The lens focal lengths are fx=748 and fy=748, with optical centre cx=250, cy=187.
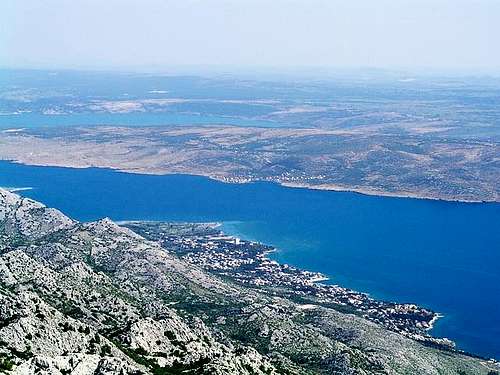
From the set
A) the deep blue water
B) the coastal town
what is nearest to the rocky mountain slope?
the coastal town

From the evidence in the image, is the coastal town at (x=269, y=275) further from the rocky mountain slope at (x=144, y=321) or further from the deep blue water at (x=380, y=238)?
the rocky mountain slope at (x=144, y=321)

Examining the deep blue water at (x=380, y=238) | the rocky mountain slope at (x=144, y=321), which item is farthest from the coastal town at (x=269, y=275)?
the rocky mountain slope at (x=144, y=321)

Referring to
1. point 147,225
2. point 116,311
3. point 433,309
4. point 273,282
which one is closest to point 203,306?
point 116,311

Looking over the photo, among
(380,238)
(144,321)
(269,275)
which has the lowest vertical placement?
(380,238)

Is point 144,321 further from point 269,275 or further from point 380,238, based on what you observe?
point 380,238

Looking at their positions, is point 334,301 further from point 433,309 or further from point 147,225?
point 147,225

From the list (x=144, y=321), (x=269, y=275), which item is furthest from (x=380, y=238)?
(x=144, y=321)

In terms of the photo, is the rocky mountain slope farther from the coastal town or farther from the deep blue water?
the deep blue water
